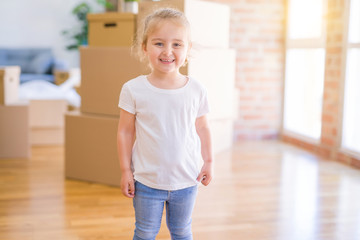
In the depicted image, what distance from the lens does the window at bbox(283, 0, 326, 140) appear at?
3.81 m

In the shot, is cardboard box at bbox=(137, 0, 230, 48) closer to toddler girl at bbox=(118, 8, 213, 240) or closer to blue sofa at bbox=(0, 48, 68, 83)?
toddler girl at bbox=(118, 8, 213, 240)

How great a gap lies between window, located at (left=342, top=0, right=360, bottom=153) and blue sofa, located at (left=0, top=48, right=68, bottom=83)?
3982 millimetres

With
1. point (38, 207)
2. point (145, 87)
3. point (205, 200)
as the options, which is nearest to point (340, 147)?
point (205, 200)

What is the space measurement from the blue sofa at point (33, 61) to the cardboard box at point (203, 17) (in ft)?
12.4

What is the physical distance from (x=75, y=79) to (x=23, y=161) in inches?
64.9

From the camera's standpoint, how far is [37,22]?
6.71 meters

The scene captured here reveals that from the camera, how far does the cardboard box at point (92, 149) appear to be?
8.83 ft

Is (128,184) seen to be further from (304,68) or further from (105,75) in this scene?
(304,68)

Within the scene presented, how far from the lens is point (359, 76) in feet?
10.7

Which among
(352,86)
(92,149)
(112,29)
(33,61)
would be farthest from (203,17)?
(33,61)

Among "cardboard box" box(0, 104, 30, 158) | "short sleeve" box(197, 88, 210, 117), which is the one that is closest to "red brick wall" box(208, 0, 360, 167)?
"cardboard box" box(0, 104, 30, 158)

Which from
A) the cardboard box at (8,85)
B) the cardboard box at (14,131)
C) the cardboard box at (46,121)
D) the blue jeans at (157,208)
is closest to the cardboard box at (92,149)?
the cardboard box at (14,131)

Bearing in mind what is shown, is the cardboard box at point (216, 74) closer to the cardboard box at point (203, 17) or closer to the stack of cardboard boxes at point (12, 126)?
the cardboard box at point (203, 17)

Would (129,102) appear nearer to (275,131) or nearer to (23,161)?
(23,161)
